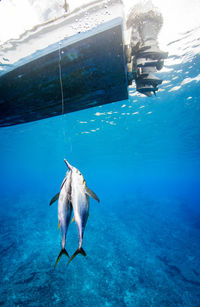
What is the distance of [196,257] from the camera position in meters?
11.6

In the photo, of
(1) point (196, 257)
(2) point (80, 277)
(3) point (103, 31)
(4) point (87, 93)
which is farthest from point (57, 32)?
(1) point (196, 257)

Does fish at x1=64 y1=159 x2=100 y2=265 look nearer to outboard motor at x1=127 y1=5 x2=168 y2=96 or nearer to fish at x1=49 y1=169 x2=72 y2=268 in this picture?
fish at x1=49 y1=169 x2=72 y2=268

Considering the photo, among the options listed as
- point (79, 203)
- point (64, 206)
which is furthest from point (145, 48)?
point (64, 206)

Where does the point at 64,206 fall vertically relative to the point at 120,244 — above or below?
above

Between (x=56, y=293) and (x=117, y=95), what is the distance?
1091 centimetres

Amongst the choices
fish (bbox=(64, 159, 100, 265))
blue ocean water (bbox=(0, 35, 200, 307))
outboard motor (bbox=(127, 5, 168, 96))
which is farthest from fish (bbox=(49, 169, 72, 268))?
blue ocean water (bbox=(0, 35, 200, 307))

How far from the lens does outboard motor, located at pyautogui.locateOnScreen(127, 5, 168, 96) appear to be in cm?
309

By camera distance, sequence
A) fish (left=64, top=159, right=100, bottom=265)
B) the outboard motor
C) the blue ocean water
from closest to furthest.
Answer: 1. fish (left=64, top=159, right=100, bottom=265)
2. the outboard motor
3. the blue ocean water

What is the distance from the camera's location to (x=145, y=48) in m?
3.05

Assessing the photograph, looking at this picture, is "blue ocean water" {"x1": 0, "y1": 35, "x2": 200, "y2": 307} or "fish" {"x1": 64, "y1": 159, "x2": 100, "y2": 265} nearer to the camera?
"fish" {"x1": 64, "y1": 159, "x2": 100, "y2": 265}

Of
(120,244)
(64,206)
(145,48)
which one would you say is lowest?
(120,244)

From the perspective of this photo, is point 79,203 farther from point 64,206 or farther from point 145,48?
point 145,48

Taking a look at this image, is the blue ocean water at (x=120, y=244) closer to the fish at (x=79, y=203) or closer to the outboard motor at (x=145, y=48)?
the outboard motor at (x=145, y=48)

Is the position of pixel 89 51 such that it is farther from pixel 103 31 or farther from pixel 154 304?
pixel 154 304
